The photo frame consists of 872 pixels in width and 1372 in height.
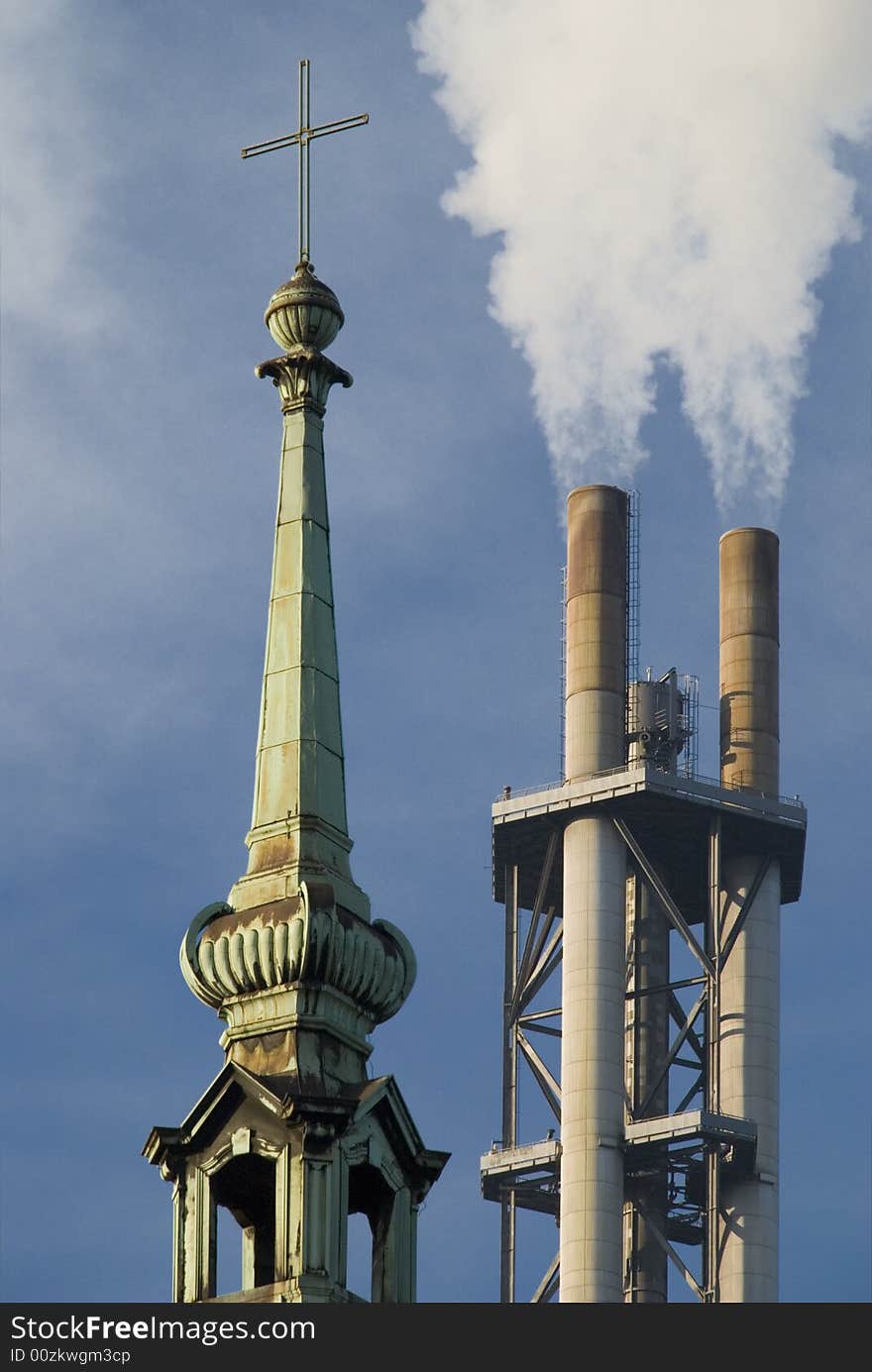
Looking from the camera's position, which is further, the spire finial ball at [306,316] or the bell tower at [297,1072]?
the spire finial ball at [306,316]

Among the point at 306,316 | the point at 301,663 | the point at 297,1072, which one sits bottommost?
the point at 297,1072

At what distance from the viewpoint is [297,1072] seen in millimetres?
55406

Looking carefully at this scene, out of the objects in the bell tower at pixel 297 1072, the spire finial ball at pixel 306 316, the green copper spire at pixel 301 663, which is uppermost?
the spire finial ball at pixel 306 316

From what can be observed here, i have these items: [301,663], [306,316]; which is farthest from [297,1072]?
[306,316]

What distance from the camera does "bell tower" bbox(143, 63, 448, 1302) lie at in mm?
54312

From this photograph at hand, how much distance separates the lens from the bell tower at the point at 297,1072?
5431 cm

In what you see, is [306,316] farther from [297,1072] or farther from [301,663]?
[297,1072]

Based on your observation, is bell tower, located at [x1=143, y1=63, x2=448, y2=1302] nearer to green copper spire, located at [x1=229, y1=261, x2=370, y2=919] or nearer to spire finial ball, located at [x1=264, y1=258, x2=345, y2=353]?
green copper spire, located at [x1=229, y1=261, x2=370, y2=919]

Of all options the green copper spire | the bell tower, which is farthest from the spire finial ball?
the bell tower

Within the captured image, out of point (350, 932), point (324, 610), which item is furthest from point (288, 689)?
point (350, 932)

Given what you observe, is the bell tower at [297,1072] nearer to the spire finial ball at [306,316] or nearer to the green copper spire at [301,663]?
the green copper spire at [301,663]

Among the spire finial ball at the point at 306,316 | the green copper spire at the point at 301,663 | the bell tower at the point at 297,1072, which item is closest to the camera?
the bell tower at the point at 297,1072

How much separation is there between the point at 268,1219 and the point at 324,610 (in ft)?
36.0

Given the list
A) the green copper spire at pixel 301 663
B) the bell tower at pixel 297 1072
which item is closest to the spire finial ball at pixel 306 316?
the green copper spire at pixel 301 663
